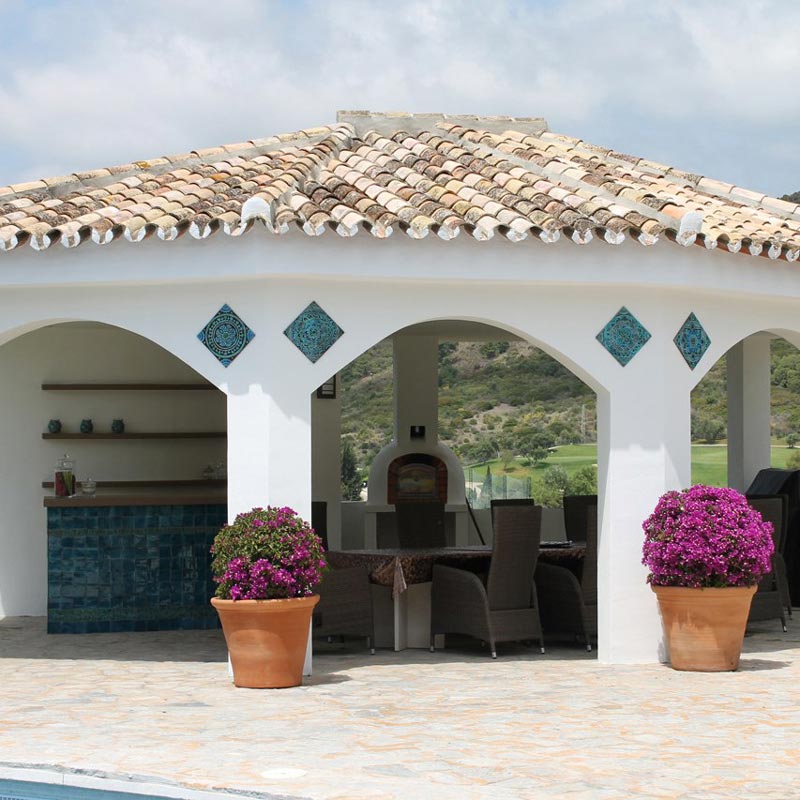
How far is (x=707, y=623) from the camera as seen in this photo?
929cm

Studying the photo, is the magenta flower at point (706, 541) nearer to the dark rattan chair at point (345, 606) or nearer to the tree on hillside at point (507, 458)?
the dark rattan chair at point (345, 606)

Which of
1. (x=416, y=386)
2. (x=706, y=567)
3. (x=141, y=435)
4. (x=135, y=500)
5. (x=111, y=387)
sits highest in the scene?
(x=416, y=386)

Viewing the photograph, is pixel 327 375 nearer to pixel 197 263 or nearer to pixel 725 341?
pixel 197 263

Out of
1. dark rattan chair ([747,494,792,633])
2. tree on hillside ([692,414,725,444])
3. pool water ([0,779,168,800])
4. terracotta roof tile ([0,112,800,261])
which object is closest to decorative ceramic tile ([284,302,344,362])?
terracotta roof tile ([0,112,800,261])

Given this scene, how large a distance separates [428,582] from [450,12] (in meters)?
10.8

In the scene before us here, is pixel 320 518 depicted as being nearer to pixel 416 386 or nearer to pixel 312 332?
pixel 312 332

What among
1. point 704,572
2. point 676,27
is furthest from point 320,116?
point 676,27

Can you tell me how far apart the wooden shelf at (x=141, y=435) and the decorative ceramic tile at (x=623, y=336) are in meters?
4.78

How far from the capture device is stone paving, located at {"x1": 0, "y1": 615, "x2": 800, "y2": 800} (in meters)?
6.05

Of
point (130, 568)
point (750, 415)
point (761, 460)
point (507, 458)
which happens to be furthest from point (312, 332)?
point (507, 458)

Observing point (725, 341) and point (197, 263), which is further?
point (725, 341)

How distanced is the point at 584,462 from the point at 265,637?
27.5 m

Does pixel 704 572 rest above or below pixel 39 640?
above

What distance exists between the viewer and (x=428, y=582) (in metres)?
10.8
